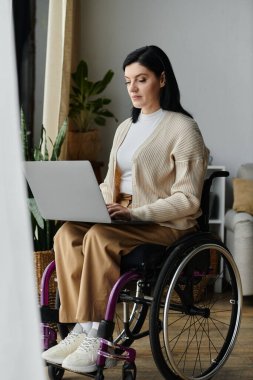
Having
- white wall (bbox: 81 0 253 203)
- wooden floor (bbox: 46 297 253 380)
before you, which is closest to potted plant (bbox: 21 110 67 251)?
Answer: wooden floor (bbox: 46 297 253 380)

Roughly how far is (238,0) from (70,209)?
2.71 m

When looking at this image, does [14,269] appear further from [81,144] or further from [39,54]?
[39,54]

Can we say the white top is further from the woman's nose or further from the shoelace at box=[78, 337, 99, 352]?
the shoelace at box=[78, 337, 99, 352]

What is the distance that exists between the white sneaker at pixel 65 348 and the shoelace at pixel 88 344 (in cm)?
8

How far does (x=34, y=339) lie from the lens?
70 cm

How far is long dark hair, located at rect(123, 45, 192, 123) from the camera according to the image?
2.55m

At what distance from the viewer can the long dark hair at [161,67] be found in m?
2.55

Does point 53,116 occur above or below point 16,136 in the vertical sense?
below

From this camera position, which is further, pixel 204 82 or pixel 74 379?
pixel 204 82

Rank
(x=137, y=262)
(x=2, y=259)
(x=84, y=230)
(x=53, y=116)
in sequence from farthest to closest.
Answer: (x=53, y=116) < (x=84, y=230) < (x=137, y=262) < (x=2, y=259)

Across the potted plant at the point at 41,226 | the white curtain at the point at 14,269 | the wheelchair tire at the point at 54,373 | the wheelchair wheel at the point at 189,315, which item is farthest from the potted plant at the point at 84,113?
the white curtain at the point at 14,269

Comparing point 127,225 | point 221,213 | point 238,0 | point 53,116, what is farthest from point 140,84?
point 238,0

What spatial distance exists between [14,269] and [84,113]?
12.4 feet

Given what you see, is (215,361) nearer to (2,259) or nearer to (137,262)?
(137,262)
